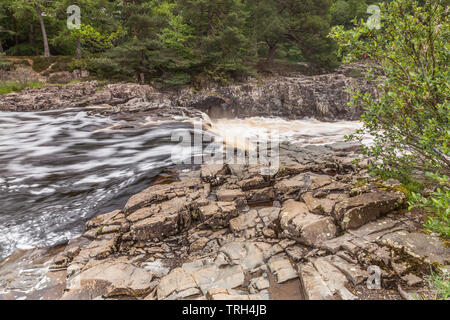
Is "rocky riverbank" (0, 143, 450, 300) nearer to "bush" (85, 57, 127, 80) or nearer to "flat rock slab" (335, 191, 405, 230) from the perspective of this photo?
"flat rock slab" (335, 191, 405, 230)

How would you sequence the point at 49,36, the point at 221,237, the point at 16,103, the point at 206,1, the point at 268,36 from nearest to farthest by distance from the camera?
the point at 221,237
the point at 16,103
the point at 206,1
the point at 268,36
the point at 49,36

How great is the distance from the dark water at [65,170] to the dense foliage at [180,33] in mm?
10708

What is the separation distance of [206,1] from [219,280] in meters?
24.9

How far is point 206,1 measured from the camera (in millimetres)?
21594

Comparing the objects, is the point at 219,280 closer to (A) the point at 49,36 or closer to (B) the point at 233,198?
(B) the point at 233,198

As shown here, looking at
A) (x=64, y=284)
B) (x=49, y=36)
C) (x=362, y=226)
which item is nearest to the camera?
(x=64, y=284)

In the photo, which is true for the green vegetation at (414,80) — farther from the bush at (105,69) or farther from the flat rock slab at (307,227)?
the bush at (105,69)

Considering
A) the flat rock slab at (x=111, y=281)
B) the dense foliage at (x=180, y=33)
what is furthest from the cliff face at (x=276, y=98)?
the flat rock slab at (x=111, y=281)

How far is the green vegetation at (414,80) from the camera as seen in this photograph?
140 inches

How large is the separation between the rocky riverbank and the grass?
2072 cm

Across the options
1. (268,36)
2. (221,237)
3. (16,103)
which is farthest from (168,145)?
(268,36)

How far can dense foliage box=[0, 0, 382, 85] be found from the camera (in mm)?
21922

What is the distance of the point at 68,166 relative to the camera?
8742 millimetres

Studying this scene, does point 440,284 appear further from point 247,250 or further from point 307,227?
point 247,250
